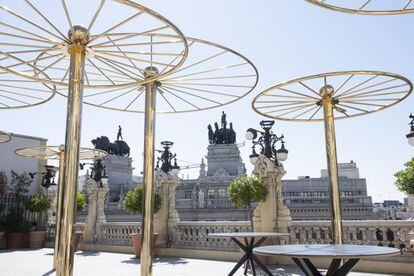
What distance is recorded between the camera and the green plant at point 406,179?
8.70 metres

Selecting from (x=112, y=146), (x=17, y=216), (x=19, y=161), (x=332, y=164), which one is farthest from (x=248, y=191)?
(x=112, y=146)

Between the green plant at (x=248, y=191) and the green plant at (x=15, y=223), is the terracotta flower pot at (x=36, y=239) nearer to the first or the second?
the green plant at (x=15, y=223)

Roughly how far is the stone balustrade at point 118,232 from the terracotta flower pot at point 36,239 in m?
3.28

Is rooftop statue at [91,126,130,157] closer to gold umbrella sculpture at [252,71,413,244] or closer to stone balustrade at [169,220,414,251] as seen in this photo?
stone balustrade at [169,220,414,251]

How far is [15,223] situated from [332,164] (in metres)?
15.2

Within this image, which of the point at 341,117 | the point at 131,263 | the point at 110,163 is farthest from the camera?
the point at 110,163

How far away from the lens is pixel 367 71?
5.08 m

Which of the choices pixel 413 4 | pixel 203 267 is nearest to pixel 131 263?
pixel 203 267

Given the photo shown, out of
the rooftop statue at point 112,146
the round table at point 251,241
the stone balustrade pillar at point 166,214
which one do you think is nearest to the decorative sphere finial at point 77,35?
the round table at point 251,241

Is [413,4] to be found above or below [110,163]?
below

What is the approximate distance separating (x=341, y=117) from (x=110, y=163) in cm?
3516

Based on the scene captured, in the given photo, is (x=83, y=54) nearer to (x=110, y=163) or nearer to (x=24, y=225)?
(x=24, y=225)

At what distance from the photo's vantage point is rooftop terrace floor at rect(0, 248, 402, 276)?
28.0 feet

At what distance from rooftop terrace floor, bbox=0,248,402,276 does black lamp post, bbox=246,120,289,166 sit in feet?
9.64
